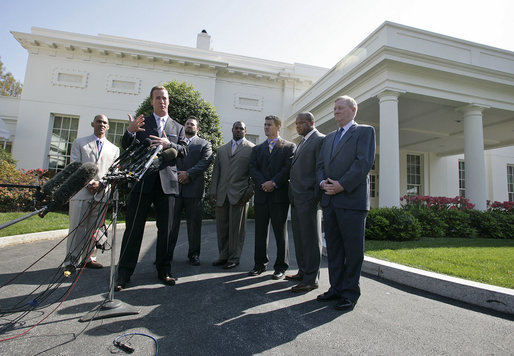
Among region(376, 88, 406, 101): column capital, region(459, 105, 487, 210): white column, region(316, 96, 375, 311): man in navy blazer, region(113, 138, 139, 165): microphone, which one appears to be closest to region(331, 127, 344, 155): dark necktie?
region(316, 96, 375, 311): man in navy blazer

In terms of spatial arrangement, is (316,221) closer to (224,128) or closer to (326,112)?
(326,112)

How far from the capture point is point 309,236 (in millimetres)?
3342

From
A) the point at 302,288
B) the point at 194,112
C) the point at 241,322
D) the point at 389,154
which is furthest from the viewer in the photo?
the point at 194,112

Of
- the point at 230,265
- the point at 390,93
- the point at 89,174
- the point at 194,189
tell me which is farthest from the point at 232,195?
the point at 390,93

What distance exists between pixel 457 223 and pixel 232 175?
Result: 315 inches

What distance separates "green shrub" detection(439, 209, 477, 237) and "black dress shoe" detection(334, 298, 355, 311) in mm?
7419

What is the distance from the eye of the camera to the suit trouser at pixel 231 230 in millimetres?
4242

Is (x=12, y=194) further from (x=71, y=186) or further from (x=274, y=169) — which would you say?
(x=71, y=186)

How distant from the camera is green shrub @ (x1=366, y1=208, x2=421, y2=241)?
705cm

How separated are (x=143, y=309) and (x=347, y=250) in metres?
2.13

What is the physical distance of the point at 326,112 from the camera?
12656mm

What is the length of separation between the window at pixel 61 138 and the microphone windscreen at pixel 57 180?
586 inches

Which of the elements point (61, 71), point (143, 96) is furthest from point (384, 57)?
point (61, 71)

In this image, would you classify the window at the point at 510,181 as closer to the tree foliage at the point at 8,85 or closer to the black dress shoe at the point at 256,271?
the black dress shoe at the point at 256,271
